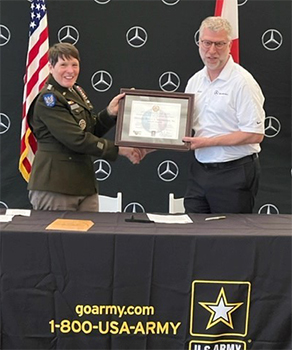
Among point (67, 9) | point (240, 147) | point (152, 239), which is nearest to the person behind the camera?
point (152, 239)

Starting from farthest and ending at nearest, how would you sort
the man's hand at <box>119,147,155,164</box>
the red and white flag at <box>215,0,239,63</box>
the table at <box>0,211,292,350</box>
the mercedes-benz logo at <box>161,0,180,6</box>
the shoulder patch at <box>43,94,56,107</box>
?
the mercedes-benz logo at <box>161,0,180,6</box> → the red and white flag at <box>215,0,239,63</box> → the man's hand at <box>119,147,155,164</box> → the shoulder patch at <box>43,94,56,107</box> → the table at <box>0,211,292,350</box>

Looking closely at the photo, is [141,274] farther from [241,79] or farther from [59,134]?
[241,79]

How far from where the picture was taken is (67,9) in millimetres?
3266

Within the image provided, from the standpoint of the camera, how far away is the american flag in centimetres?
302

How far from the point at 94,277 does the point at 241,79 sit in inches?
43.6

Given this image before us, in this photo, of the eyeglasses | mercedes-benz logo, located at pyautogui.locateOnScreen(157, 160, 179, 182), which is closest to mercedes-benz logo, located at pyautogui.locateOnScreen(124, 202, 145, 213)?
mercedes-benz logo, located at pyautogui.locateOnScreen(157, 160, 179, 182)

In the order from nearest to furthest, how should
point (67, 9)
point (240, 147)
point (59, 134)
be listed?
1. point (59, 134)
2. point (240, 147)
3. point (67, 9)

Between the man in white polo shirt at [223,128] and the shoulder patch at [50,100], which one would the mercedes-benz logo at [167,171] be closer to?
the man in white polo shirt at [223,128]

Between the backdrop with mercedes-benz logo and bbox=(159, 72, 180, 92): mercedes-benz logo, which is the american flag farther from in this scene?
bbox=(159, 72, 180, 92): mercedes-benz logo

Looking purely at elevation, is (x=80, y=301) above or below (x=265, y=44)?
below

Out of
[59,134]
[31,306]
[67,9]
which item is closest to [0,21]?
[67,9]

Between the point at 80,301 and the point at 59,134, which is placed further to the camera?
the point at 59,134

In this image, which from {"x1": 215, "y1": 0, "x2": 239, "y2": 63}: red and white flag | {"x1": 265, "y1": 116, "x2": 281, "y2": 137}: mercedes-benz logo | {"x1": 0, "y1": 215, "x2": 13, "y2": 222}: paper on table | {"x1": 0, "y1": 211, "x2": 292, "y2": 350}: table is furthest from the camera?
{"x1": 265, "y1": 116, "x2": 281, "y2": 137}: mercedes-benz logo

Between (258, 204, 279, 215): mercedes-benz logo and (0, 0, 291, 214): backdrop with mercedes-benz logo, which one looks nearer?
(0, 0, 291, 214): backdrop with mercedes-benz logo
